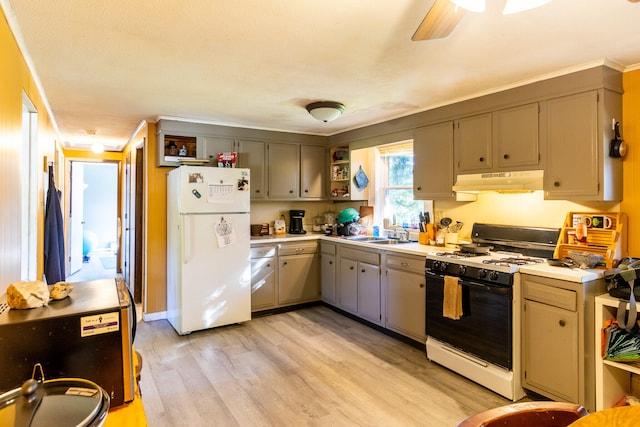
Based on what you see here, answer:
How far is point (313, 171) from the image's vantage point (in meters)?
4.99

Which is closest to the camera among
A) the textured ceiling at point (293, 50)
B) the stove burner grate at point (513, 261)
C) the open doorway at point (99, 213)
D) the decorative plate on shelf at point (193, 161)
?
the textured ceiling at point (293, 50)

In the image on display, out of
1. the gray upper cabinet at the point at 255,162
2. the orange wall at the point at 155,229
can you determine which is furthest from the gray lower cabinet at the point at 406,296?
the orange wall at the point at 155,229

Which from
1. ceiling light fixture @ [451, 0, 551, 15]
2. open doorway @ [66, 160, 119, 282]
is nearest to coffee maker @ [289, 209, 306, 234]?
ceiling light fixture @ [451, 0, 551, 15]

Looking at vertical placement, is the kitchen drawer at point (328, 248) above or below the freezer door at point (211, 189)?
below

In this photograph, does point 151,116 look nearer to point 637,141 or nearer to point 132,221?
point 132,221

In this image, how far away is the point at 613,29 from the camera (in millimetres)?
1974

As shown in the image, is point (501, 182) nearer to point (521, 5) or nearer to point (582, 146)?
point (582, 146)

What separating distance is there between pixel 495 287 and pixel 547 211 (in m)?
0.85

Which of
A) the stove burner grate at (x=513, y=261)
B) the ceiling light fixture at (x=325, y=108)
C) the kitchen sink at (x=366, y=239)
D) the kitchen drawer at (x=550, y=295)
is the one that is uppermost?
the ceiling light fixture at (x=325, y=108)

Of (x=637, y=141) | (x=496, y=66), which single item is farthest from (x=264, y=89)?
(x=637, y=141)

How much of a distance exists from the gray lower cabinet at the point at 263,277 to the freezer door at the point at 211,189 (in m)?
0.60

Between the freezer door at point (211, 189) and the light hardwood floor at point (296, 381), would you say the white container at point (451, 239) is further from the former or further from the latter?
the freezer door at point (211, 189)

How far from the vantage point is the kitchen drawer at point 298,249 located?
4391mm

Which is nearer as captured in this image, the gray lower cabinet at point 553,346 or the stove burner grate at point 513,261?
the gray lower cabinet at point 553,346
